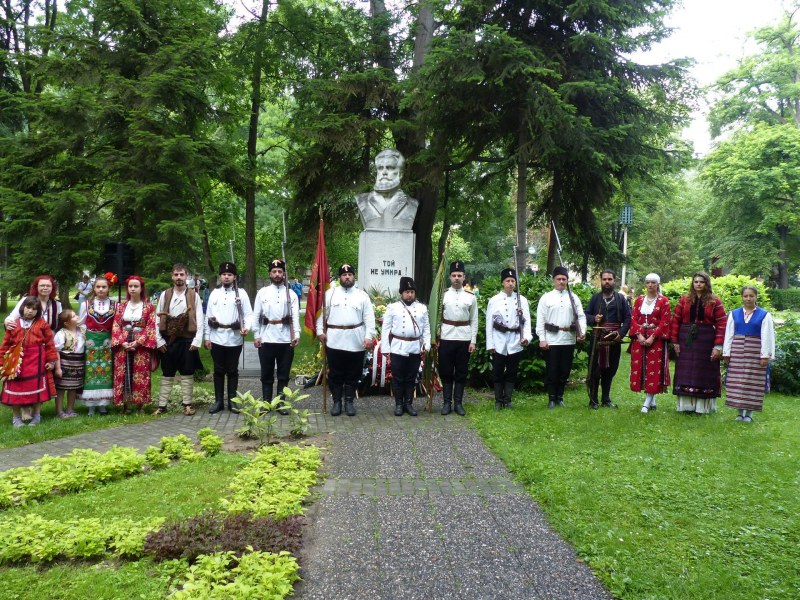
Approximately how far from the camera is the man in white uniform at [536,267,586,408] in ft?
28.3

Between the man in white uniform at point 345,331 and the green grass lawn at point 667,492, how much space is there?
172 centimetres

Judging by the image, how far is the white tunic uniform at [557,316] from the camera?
340 inches

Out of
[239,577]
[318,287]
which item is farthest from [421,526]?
[318,287]


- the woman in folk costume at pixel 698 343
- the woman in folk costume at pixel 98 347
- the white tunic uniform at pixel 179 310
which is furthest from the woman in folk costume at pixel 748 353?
the woman in folk costume at pixel 98 347

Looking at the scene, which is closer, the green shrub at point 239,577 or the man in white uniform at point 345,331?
the green shrub at point 239,577

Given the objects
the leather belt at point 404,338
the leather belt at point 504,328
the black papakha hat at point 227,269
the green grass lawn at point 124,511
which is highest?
the black papakha hat at point 227,269

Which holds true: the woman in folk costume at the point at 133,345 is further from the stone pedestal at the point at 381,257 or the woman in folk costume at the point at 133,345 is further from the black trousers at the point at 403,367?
the stone pedestal at the point at 381,257

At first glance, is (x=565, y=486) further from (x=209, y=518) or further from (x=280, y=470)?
(x=209, y=518)

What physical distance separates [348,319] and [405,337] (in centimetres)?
78

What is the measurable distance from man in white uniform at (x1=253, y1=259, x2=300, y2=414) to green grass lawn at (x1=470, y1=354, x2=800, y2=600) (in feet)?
8.42

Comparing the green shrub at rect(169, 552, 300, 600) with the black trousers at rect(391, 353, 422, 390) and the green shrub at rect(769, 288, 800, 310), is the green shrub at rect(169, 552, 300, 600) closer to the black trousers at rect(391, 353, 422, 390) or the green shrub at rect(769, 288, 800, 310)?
the black trousers at rect(391, 353, 422, 390)

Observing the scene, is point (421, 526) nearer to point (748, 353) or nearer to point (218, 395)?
point (218, 395)

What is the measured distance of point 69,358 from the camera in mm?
8117

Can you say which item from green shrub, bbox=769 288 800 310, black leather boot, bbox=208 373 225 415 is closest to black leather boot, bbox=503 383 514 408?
black leather boot, bbox=208 373 225 415
